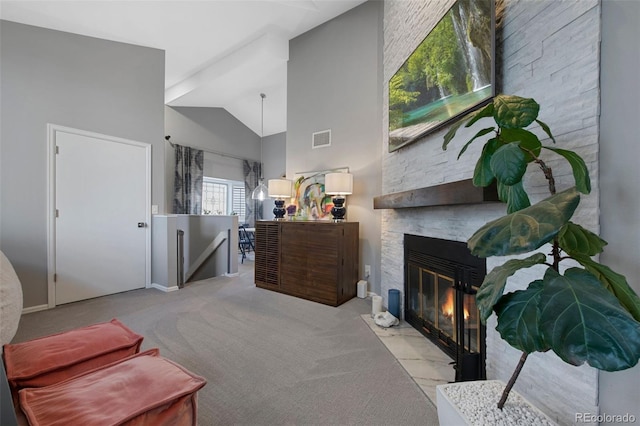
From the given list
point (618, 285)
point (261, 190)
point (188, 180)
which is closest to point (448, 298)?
point (618, 285)

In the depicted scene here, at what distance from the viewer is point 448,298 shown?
1.87m

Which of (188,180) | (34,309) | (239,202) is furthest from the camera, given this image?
(239,202)

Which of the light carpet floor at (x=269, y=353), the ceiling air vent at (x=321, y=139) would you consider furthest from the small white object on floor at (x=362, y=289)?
A: the ceiling air vent at (x=321, y=139)

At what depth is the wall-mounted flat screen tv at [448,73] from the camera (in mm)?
1398

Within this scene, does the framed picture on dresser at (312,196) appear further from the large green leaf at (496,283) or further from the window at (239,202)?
the window at (239,202)

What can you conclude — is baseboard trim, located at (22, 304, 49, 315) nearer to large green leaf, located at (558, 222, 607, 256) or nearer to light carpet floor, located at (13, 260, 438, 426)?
light carpet floor, located at (13, 260, 438, 426)

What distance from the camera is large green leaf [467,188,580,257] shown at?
1.82 feet

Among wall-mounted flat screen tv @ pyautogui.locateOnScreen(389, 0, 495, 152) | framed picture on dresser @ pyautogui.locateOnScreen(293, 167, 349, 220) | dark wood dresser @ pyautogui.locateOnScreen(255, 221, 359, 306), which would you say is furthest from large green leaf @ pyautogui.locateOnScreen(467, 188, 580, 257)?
framed picture on dresser @ pyautogui.locateOnScreen(293, 167, 349, 220)

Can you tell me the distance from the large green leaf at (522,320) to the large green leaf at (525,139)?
432 millimetres

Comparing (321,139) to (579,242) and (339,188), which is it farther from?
(579,242)

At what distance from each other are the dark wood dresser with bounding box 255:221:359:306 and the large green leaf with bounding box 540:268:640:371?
2.29 meters

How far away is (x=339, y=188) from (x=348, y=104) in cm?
121

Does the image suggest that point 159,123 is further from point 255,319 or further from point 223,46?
point 255,319

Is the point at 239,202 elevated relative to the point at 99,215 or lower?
elevated
